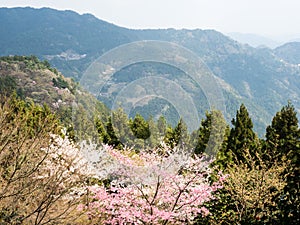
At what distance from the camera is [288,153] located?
1294 cm

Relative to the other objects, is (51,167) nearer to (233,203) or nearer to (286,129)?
(233,203)

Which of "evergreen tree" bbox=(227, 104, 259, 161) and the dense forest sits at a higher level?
"evergreen tree" bbox=(227, 104, 259, 161)

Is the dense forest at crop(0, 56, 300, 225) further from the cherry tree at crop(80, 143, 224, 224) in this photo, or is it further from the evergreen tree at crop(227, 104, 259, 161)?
the evergreen tree at crop(227, 104, 259, 161)

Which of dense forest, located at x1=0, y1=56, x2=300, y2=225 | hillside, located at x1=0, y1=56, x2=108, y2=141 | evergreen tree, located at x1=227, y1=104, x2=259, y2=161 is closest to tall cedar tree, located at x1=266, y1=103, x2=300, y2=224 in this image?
dense forest, located at x1=0, y1=56, x2=300, y2=225

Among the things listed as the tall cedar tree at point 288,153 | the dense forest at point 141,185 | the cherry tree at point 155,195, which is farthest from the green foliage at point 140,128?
the cherry tree at point 155,195

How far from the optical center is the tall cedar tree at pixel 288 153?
40.3 ft

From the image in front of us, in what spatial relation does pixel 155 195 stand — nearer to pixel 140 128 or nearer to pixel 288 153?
pixel 288 153

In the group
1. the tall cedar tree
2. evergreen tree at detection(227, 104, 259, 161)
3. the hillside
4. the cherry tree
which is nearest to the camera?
the cherry tree

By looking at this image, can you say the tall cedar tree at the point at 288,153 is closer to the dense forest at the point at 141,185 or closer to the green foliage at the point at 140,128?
the dense forest at the point at 141,185

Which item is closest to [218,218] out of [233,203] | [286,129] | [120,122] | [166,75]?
[233,203]

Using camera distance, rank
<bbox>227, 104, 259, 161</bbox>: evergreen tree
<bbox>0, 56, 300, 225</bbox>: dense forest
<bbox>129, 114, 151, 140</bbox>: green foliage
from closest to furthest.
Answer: <bbox>0, 56, 300, 225</bbox>: dense forest
<bbox>227, 104, 259, 161</bbox>: evergreen tree
<bbox>129, 114, 151, 140</bbox>: green foliage

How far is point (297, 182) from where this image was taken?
13.1 meters

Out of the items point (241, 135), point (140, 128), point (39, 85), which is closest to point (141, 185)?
point (241, 135)

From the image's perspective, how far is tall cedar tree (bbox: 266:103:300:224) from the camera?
1228 centimetres
